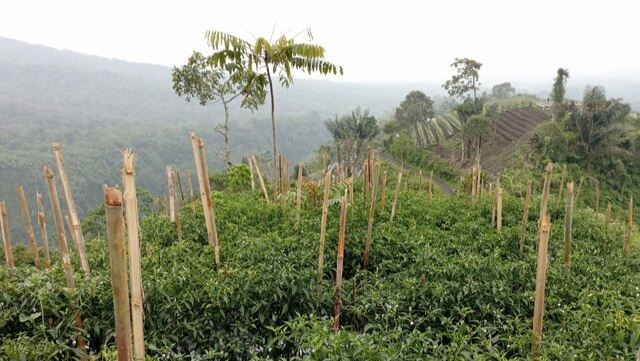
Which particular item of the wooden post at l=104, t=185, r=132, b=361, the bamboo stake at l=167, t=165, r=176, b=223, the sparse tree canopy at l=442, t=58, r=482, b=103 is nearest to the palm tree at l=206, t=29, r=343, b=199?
the bamboo stake at l=167, t=165, r=176, b=223

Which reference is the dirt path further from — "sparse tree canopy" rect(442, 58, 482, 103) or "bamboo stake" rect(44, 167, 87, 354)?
"bamboo stake" rect(44, 167, 87, 354)

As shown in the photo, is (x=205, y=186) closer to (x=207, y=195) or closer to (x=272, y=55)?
(x=207, y=195)

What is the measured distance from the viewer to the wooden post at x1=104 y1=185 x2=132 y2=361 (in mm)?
1486

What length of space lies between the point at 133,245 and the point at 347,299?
236cm

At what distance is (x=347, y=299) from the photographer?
406 centimetres

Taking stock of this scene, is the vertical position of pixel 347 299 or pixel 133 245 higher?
pixel 133 245

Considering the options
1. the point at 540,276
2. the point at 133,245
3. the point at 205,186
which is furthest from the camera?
the point at 205,186

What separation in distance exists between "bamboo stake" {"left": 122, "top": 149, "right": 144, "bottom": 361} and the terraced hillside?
24.1 m

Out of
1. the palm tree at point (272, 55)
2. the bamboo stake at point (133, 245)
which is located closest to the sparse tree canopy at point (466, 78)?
the palm tree at point (272, 55)

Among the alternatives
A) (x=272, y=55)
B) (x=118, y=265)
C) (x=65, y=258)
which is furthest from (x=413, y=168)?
(x=118, y=265)

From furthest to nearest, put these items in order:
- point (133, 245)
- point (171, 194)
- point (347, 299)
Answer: point (171, 194)
point (347, 299)
point (133, 245)

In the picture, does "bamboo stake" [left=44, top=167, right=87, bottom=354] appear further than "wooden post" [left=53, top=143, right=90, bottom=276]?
No

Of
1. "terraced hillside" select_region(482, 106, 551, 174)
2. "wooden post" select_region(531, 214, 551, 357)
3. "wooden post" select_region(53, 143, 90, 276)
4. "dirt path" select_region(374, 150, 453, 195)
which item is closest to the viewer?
"wooden post" select_region(531, 214, 551, 357)

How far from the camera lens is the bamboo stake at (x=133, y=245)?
1.97 m
